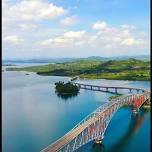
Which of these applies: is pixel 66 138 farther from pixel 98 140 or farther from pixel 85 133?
pixel 98 140

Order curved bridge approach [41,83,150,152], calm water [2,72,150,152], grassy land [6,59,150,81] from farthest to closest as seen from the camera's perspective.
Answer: grassy land [6,59,150,81] < calm water [2,72,150,152] < curved bridge approach [41,83,150,152]

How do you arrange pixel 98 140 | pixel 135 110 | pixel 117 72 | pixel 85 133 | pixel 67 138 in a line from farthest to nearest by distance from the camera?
pixel 117 72 < pixel 135 110 < pixel 98 140 < pixel 85 133 < pixel 67 138

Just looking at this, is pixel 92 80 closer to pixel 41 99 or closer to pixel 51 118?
pixel 41 99

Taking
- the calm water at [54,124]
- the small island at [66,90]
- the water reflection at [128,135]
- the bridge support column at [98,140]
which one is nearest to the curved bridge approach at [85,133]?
the bridge support column at [98,140]

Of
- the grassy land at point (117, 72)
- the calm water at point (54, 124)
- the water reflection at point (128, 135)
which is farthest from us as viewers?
the grassy land at point (117, 72)

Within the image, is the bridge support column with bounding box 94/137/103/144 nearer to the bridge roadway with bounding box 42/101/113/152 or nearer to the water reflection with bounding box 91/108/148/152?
the water reflection with bounding box 91/108/148/152

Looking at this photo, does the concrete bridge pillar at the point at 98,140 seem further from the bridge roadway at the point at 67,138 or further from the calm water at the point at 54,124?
the bridge roadway at the point at 67,138

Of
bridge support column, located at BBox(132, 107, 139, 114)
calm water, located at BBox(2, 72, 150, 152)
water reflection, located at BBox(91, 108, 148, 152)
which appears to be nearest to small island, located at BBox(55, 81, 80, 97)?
calm water, located at BBox(2, 72, 150, 152)

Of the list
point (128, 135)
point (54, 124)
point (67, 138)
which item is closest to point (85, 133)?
point (67, 138)
